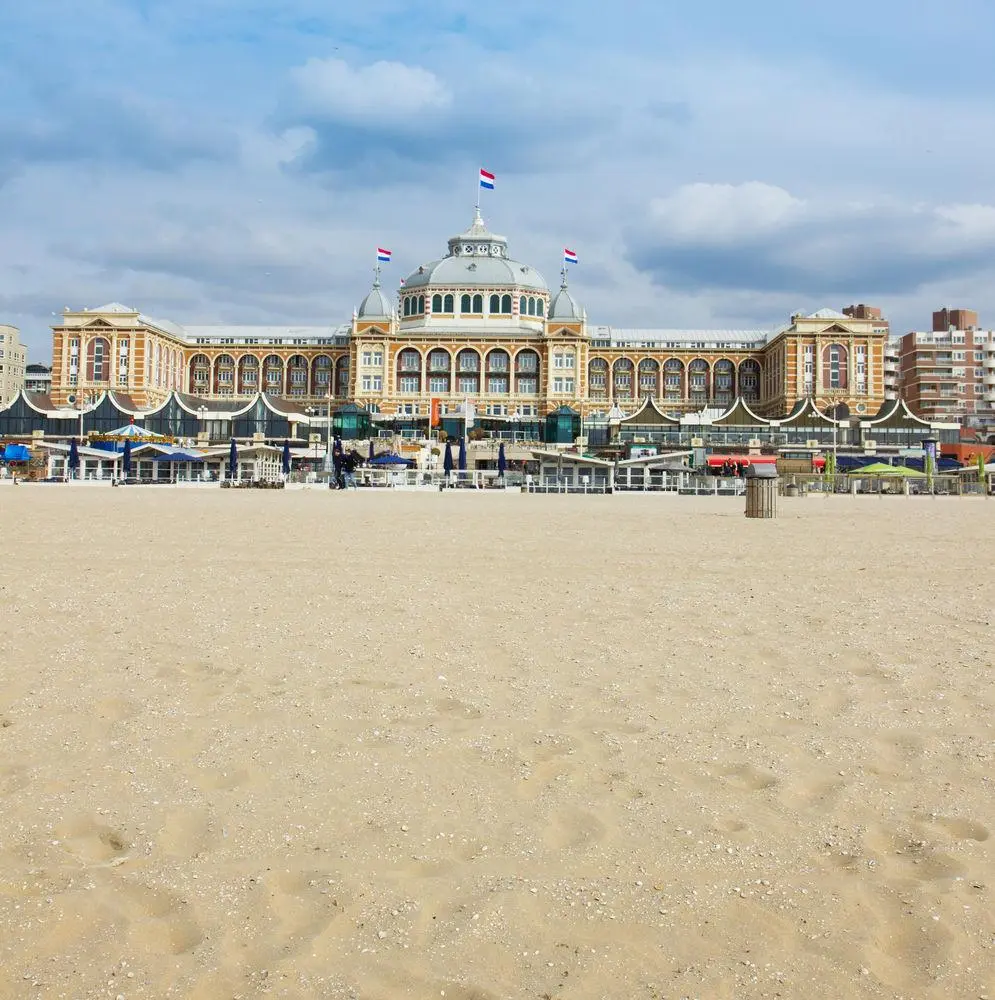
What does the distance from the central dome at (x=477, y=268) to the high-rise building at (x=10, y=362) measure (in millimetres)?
64247

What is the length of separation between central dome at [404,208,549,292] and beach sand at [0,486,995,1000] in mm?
105793

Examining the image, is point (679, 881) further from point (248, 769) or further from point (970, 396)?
point (970, 396)

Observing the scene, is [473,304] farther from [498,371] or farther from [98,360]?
[98,360]

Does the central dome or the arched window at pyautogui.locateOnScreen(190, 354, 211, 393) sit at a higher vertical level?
the central dome

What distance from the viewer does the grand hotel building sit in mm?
105938

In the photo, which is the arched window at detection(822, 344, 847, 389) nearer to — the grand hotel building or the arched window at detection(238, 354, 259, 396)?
the grand hotel building

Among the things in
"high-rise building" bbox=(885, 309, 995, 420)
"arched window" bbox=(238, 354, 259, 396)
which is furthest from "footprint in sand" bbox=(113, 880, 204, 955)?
"high-rise building" bbox=(885, 309, 995, 420)

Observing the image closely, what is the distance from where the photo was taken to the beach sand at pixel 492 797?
380 cm

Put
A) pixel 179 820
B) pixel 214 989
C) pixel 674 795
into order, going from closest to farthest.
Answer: pixel 214 989 → pixel 179 820 → pixel 674 795

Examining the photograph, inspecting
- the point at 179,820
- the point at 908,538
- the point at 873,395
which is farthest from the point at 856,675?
the point at 873,395

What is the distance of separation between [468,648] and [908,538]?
15978mm

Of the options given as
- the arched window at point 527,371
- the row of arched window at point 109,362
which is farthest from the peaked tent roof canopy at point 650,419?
the row of arched window at point 109,362

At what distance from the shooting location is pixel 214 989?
3.57 meters

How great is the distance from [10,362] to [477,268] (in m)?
74.3
